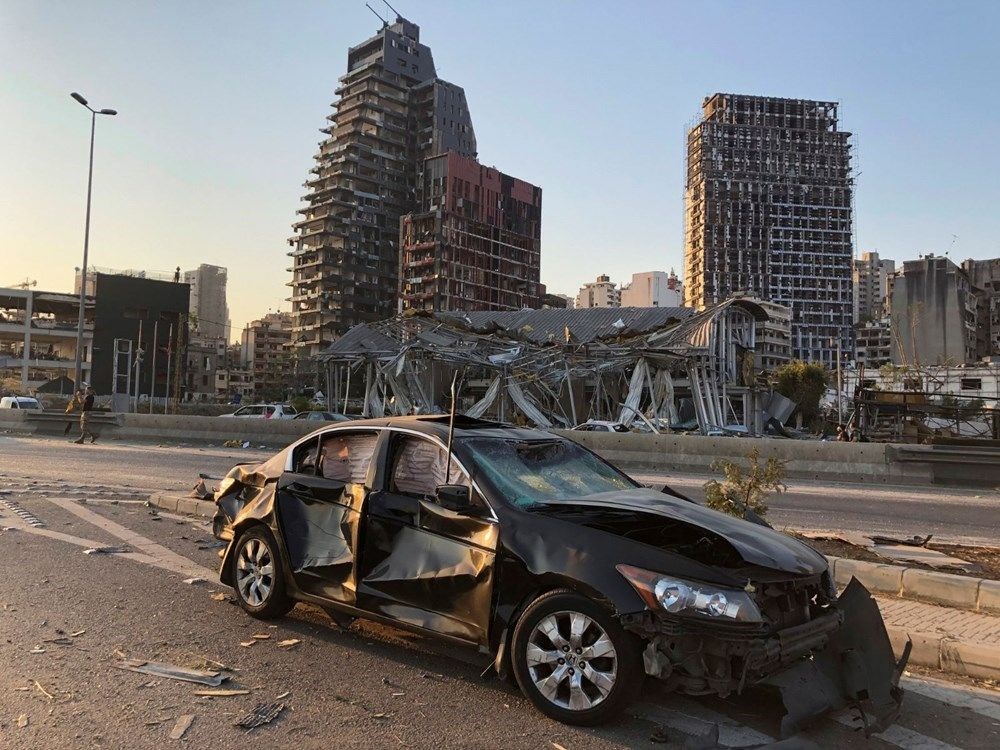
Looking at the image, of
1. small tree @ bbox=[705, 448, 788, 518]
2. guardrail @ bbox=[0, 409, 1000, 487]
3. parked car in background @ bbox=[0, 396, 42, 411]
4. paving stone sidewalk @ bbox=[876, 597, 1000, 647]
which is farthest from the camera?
parked car in background @ bbox=[0, 396, 42, 411]

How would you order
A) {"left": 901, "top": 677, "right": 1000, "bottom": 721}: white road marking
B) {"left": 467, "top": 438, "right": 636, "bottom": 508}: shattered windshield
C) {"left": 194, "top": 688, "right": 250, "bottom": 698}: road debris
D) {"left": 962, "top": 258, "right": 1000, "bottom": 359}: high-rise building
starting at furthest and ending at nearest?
{"left": 962, "top": 258, "right": 1000, "bottom": 359}: high-rise building < {"left": 467, "top": 438, "right": 636, "bottom": 508}: shattered windshield < {"left": 901, "top": 677, "right": 1000, "bottom": 721}: white road marking < {"left": 194, "top": 688, "right": 250, "bottom": 698}: road debris

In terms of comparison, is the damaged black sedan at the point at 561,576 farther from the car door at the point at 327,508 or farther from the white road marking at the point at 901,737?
the white road marking at the point at 901,737

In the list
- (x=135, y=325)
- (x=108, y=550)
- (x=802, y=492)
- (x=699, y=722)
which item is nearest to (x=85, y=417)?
(x=108, y=550)

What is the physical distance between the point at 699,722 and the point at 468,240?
438 ft

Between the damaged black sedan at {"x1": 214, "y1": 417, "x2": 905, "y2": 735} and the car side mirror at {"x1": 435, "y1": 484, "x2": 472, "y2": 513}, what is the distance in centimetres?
1

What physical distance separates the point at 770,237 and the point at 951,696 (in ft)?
552

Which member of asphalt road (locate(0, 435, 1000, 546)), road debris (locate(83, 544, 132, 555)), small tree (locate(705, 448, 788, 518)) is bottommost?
road debris (locate(83, 544, 132, 555))

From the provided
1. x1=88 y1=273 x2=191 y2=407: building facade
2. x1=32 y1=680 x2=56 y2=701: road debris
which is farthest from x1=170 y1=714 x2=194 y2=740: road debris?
x1=88 y1=273 x2=191 y2=407: building facade

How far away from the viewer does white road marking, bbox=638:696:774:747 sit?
145 inches

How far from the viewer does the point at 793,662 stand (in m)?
3.80

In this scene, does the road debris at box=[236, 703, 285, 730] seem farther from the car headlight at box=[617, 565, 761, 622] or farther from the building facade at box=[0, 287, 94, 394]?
the building facade at box=[0, 287, 94, 394]

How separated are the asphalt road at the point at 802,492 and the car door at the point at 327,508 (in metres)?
6.86

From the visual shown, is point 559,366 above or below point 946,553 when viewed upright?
above

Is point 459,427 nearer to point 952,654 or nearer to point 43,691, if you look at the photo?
point 43,691
